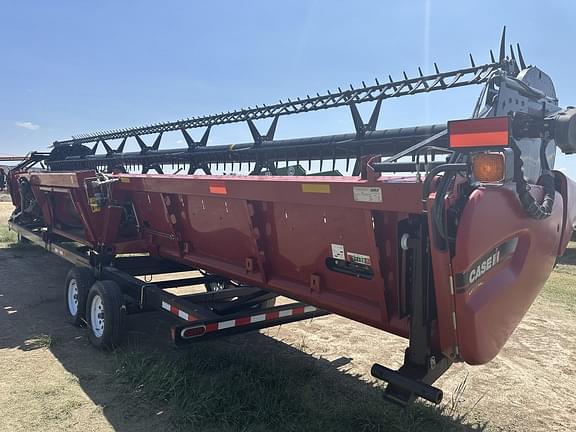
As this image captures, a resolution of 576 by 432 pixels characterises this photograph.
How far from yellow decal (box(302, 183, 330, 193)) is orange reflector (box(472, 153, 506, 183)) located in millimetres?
848

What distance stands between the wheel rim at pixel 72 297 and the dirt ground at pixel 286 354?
0.58 feet

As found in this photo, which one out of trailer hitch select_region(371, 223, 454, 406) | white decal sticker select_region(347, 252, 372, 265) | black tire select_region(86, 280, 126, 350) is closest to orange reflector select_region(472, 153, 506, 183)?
trailer hitch select_region(371, 223, 454, 406)

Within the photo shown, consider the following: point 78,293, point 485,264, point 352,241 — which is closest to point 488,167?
point 485,264

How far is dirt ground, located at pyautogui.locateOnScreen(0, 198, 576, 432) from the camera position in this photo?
10.8ft

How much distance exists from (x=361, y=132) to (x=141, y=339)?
123 inches

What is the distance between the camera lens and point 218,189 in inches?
143

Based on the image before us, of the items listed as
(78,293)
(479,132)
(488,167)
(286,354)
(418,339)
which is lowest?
(286,354)

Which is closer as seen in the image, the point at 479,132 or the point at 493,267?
the point at 479,132

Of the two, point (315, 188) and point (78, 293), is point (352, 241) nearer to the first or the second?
point (315, 188)

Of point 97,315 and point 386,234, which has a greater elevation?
point 386,234

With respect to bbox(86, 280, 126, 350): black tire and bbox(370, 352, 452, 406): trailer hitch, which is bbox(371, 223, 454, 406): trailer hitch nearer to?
bbox(370, 352, 452, 406): trailer hitch

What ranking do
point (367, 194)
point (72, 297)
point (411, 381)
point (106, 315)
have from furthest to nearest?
point (72, 297) < point (106, 315) < point (367, 194) < point (411, 381)

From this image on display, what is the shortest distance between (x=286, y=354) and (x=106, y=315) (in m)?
1.59

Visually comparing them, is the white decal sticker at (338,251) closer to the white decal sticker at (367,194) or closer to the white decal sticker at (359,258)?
the white decal sticker at (359,258)
